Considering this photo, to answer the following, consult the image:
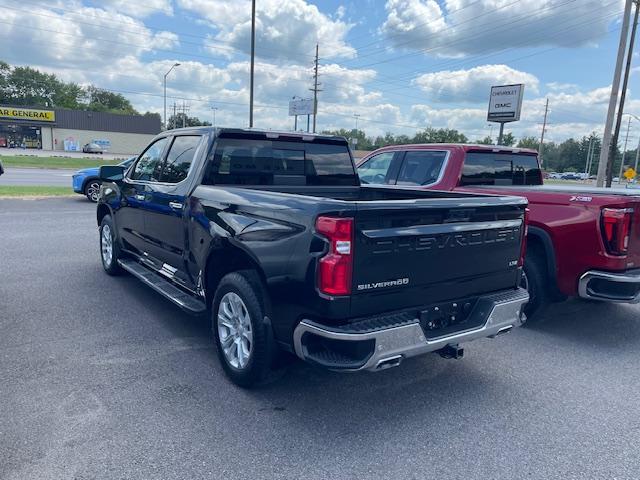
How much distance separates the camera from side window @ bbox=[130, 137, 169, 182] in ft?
17.4

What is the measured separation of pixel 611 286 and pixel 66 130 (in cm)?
7063

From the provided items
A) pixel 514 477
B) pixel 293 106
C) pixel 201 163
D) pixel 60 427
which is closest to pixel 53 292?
pixel 201 163

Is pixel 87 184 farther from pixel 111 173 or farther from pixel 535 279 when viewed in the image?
pixel 535 279

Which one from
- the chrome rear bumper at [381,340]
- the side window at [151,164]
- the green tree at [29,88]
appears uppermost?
the green tree at [29,88]

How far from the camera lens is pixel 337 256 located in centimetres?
286

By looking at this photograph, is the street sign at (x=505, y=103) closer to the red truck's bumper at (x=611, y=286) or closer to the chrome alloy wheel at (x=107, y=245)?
the red truck's bumper at (x=611, y=286)

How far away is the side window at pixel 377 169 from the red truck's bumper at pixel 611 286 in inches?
119

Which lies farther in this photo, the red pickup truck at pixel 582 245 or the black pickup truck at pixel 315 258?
the red pickup truck at pixel 582 245

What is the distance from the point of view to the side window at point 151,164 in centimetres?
531

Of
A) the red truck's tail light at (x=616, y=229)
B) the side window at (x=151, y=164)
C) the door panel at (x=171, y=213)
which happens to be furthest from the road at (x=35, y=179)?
the red truck's tail light at (x=616, y=229)

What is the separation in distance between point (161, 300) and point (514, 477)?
13.9 ft

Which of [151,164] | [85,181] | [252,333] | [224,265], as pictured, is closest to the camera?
[252,333]

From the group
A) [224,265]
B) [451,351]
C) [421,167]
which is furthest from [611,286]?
[224,265]

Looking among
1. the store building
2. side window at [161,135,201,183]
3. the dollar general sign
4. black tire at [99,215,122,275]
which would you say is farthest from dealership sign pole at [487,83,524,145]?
the dollar general sign
